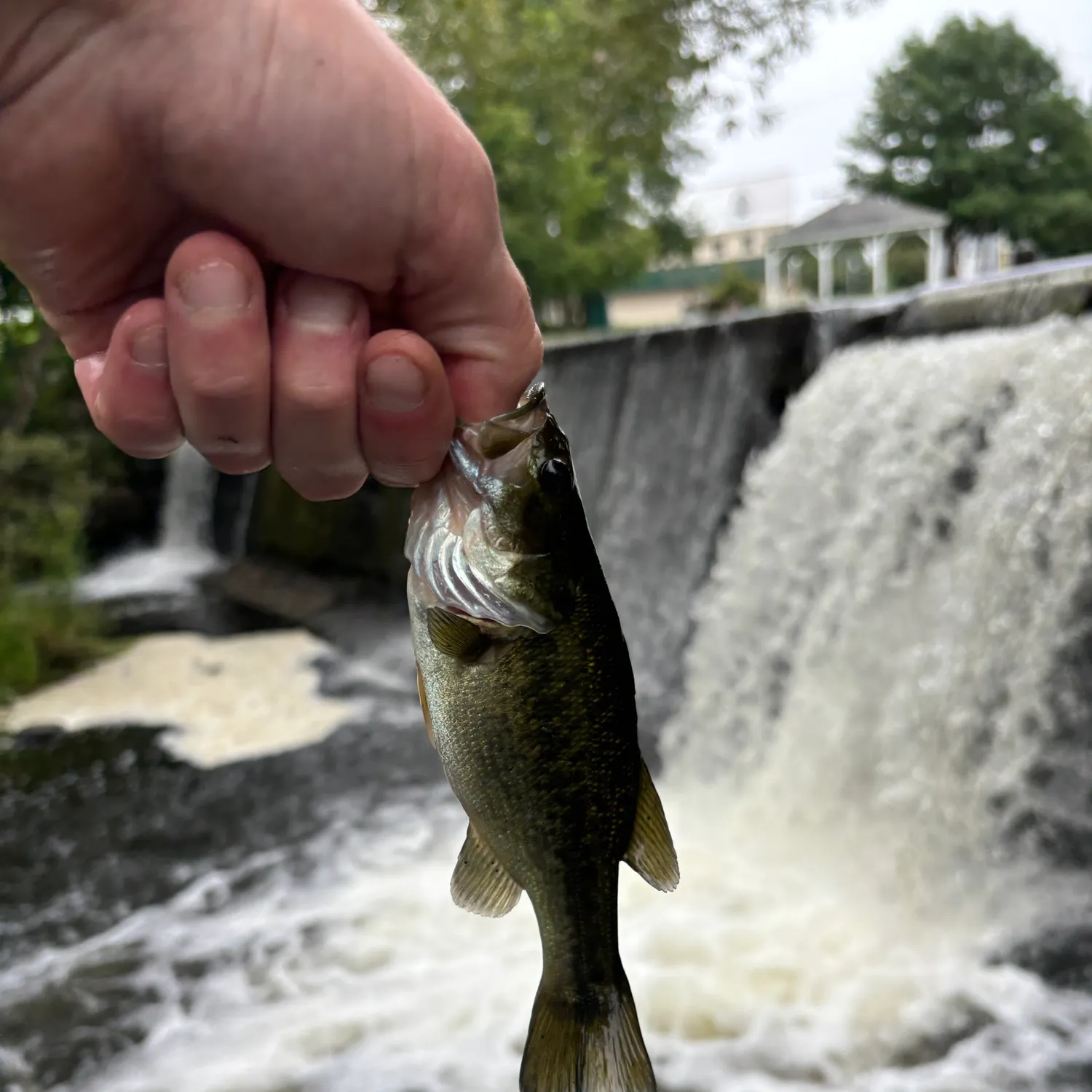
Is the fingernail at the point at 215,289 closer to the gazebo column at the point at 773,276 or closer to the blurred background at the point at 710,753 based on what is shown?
the blurred background at the point at 710,753

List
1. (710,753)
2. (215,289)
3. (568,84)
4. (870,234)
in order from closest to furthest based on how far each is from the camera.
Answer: (215,289) → (710,753) → (568,84) → (870,234)

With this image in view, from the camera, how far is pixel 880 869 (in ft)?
Result: 13.9

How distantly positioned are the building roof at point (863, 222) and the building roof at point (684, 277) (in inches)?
172

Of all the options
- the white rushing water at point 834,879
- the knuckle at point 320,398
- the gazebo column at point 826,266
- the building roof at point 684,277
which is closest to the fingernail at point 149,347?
the knuckle at point 320,398

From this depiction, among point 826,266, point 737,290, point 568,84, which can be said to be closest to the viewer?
point 568,84

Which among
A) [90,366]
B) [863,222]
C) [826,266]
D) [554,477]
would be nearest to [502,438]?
[554,477]

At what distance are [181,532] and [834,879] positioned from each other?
40.2 ft

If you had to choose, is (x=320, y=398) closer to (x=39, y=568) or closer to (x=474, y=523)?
(x=474, y=523)

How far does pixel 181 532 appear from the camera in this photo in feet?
47.8

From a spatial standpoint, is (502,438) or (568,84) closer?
(502,438)

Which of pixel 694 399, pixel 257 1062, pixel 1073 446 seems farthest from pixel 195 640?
pixel 1073 446

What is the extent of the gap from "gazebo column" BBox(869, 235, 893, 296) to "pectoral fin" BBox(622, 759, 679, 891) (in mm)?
15021

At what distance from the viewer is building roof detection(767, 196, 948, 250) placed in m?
15.0

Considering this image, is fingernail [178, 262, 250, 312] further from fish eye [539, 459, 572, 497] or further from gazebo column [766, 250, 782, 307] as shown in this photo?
gazebo column [766, 250, 782, 307]
